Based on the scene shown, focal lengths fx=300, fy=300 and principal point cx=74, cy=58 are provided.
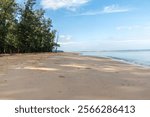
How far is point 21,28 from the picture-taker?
2151 inches

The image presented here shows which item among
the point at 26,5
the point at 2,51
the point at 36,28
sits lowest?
the point at 2,51

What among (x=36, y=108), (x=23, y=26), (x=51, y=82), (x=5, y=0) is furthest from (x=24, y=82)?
(x=23, y=26)

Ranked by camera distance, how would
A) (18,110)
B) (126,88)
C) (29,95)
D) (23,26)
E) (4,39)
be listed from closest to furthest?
(18,110)
(29,95)
(126,88)
(4,39)
(23,26)

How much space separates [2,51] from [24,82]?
161 ft

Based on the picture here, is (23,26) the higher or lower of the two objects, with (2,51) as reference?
higher

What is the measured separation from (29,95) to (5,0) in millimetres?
37998

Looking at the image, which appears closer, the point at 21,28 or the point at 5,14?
the point at 5,14

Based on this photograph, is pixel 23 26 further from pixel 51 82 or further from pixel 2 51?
pixel 51 82

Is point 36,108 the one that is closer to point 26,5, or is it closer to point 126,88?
point 126,88

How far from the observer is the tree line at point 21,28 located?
147 feet

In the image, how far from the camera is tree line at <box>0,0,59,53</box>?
4492cm

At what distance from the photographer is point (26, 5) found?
5569 centimetres

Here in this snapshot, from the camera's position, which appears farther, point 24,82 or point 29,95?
point 24,82

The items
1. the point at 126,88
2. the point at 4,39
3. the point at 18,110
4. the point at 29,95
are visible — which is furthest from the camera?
the point at 4,39
